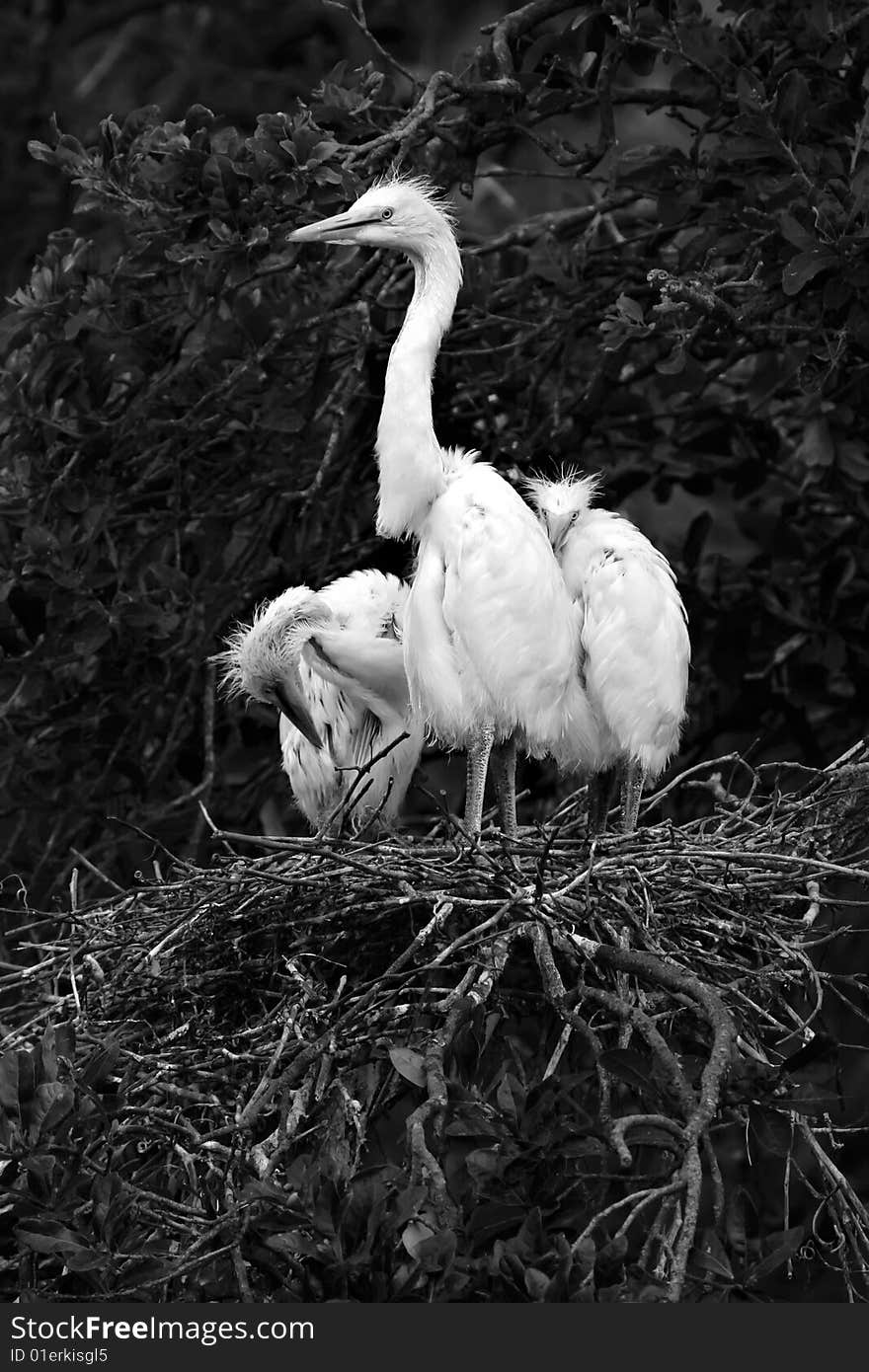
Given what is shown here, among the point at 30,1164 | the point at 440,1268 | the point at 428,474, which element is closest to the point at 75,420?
the point at 428,474

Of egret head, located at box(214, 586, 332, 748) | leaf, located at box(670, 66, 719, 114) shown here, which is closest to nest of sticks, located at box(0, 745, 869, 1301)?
egret head, located at box(214, 586, 332, 748)

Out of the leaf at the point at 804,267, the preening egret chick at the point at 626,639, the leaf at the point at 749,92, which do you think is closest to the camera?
the leaf at the point at 804,267

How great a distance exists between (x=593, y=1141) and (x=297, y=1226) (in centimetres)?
43

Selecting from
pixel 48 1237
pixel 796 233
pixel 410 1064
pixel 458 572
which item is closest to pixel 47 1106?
pixel 48 1237

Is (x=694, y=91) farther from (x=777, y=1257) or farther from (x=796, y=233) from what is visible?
(x=777, y=1257)

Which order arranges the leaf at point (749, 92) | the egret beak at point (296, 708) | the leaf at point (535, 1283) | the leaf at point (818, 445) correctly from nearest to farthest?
the leaf at point (535, 1283)
the leaf at point (749, 92)
the leaf at point (818, 445)
the egret beak at point (296, 708)

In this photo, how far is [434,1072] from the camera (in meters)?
2.70

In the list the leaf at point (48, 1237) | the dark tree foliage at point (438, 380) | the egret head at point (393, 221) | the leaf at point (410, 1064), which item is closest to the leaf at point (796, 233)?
the dark tree foliage at point (438, 380)

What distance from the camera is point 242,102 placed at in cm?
830

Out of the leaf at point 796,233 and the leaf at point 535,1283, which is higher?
the leaf at point 796,233

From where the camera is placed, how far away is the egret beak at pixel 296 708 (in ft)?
14.9

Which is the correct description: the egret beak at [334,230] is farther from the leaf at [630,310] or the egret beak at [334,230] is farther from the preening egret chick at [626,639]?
the preening egret chick at [626,639]

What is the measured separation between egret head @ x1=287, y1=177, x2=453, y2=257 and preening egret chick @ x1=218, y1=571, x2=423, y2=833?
0.88 meters

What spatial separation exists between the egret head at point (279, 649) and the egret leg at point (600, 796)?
2.49 feet
